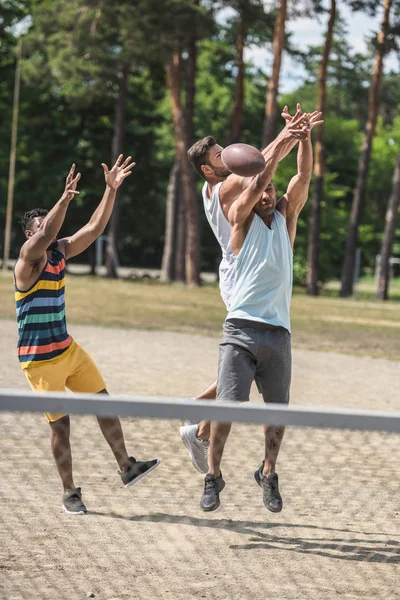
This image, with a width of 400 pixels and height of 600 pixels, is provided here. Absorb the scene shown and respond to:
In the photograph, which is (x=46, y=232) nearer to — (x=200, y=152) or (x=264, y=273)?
→ (x=200, y=152)

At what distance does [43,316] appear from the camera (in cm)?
607

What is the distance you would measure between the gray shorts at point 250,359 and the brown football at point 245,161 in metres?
0.89

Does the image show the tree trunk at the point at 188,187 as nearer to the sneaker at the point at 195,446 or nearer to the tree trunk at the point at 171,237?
the tree trunk at the point at 171,237

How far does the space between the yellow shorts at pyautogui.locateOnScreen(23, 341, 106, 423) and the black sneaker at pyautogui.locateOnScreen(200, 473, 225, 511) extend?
3.50ft

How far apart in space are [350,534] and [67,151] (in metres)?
53.6

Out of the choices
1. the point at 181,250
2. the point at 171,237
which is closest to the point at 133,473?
the point at 181,250

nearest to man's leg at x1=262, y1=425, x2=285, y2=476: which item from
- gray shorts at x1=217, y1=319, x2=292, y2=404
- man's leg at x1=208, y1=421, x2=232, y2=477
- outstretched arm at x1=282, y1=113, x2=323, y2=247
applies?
man's leg at x1=208, y1=421, x2=232, y2=477

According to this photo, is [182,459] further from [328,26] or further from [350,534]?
[328,26]

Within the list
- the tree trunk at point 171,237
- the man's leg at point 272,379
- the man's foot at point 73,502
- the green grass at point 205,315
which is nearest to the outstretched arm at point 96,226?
the man's leg at point 272,379

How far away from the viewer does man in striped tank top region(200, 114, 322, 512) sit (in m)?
5.63

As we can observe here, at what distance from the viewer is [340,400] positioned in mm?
12133

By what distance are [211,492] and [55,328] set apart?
1373 mm

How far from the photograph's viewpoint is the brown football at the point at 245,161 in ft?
17.2

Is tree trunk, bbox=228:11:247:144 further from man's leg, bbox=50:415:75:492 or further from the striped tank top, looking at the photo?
man's leg, bbox=50:415:75:492
